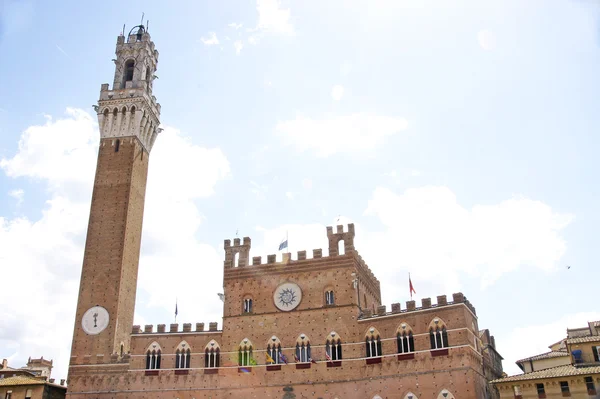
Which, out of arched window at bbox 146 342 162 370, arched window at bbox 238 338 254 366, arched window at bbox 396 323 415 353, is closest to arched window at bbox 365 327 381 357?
arched window at bbox 396 323 415 353

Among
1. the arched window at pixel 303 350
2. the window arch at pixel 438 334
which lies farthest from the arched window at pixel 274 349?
the window arch at pixel 438 334

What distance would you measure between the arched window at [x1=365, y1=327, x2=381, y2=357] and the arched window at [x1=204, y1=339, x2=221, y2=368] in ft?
38.6

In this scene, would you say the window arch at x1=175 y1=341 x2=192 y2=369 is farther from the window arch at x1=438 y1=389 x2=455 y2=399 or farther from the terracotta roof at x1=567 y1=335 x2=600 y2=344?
the terracotta roof at x1=567 y1=335 x2=600 y2=344

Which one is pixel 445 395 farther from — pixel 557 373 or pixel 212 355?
pixel 212 355

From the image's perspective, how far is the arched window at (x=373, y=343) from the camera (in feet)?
136

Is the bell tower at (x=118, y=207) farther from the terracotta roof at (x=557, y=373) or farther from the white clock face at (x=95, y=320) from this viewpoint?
the terracotta roof at (x=557, y=373)

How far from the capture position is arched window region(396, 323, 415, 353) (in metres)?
40.2

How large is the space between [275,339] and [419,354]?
11171mm

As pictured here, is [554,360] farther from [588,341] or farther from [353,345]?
[353,345]

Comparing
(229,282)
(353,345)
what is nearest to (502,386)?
(353,345)

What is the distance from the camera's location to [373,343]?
41.7 m

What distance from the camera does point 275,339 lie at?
4425cm

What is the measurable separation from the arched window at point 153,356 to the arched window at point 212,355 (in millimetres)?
3823

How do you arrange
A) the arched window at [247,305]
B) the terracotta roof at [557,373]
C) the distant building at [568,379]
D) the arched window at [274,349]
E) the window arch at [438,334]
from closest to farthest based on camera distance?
the distant building at [568,379] < the terracotta roof at [557,373] < the window arch at [438,334] < the arched window at [274,349] < the arched window at [247,305]
